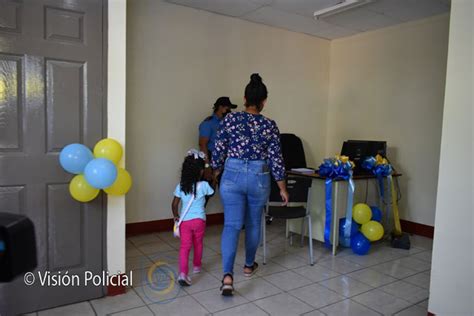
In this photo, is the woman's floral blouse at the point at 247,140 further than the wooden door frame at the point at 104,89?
Yes

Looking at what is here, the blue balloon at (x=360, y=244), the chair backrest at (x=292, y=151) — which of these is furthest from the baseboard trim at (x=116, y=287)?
the chair backrest at (x=292, y=151)

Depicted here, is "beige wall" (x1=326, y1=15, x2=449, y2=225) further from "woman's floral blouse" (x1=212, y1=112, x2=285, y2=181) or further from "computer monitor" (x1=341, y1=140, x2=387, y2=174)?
"woman's floral blouse" (x1=212, y1=112, x2=285, y2=181)

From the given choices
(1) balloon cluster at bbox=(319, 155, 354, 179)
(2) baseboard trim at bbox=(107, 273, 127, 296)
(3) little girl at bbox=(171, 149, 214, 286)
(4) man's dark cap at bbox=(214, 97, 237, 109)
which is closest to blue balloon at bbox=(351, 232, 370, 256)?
(1) balloon cluster at bbox=(319, 155, 354, 179)

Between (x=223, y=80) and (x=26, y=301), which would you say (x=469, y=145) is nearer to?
(x=26, y=301)

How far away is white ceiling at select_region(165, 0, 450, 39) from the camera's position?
13.0 ft

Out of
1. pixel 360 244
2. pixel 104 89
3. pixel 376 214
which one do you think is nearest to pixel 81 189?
pixel 104 89

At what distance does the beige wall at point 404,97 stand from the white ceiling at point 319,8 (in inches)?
9.5

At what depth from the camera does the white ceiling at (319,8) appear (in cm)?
395

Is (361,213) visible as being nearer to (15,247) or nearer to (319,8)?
(319,8)

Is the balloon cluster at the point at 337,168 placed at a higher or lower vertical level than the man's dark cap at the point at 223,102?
lower

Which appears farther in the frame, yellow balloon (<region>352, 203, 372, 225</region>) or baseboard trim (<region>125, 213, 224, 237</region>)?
baseboard trim (<region>125, 213, 224, 237</region>)

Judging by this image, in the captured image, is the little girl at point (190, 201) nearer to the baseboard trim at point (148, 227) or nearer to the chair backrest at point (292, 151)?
the baseboard trim at point (148, 227)

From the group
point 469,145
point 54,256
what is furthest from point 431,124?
point 54,256

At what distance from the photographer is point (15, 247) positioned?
2.01 ft
